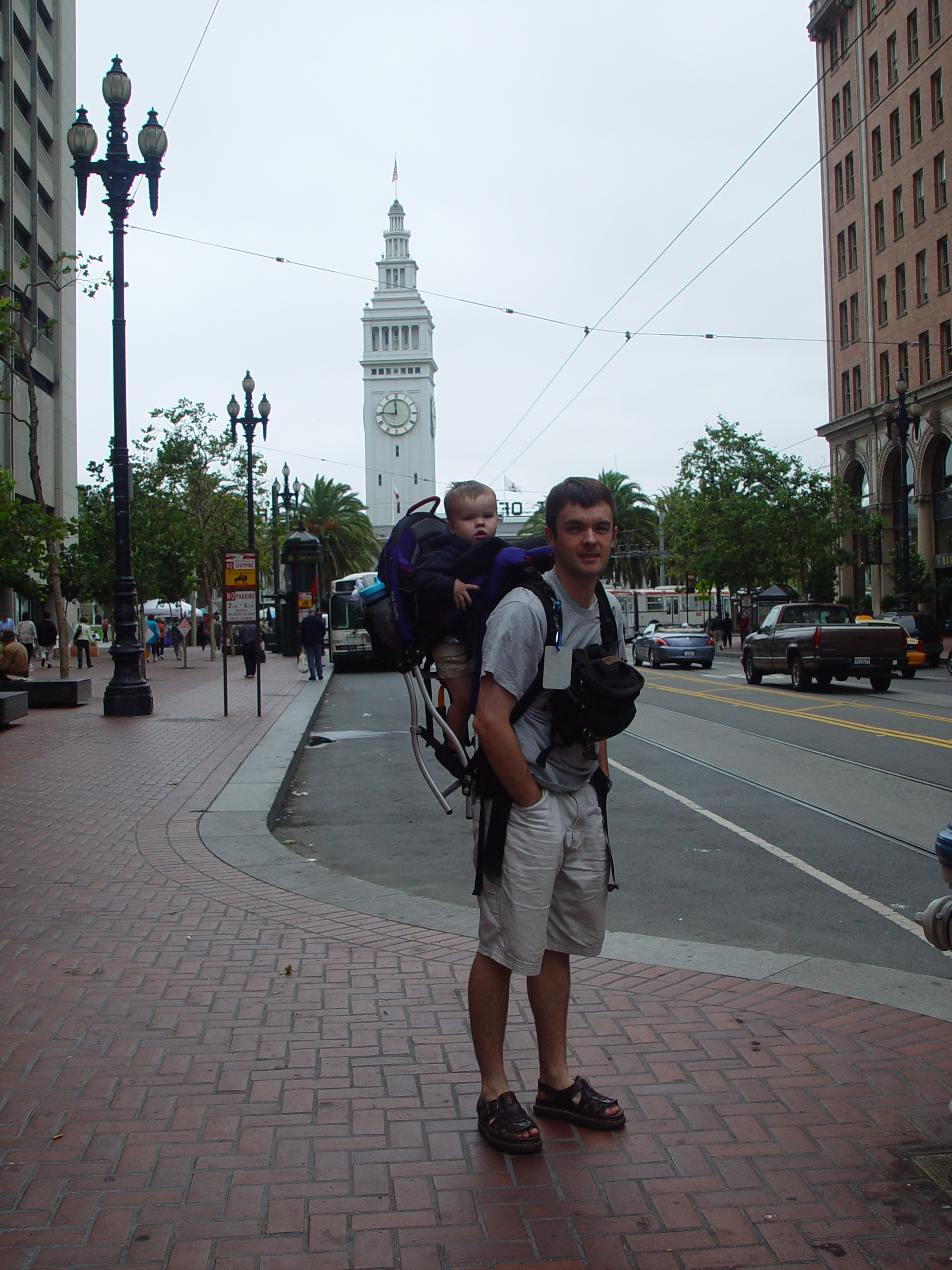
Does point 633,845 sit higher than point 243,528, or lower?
lower

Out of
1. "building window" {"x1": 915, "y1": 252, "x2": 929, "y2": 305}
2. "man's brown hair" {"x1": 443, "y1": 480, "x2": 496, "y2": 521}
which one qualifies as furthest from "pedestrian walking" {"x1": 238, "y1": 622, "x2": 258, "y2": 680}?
"building window" {"x1": 915, "y1": 252, "x2": 929, "y2": 305}

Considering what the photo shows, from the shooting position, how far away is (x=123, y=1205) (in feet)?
10.1

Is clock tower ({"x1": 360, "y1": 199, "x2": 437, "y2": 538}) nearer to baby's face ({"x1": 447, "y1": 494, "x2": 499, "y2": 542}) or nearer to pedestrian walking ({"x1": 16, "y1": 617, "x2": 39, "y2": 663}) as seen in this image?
pedestrian walking ({"x1": 16, "y1": 617, "x2": 39, "y2": 663})

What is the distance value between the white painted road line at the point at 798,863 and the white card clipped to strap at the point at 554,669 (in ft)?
8.30

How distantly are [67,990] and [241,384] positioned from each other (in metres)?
28.1

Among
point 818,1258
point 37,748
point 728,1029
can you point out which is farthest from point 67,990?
point 37,748

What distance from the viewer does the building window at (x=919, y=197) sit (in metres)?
43.2

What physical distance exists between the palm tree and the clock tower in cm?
6379

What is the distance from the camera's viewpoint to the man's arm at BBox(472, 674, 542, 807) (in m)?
3.28

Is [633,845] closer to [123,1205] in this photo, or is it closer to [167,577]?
[123,1205]

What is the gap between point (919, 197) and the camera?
43594 millimetres

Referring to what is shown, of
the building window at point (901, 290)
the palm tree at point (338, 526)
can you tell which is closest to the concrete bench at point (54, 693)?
the building window at point (901, 290)

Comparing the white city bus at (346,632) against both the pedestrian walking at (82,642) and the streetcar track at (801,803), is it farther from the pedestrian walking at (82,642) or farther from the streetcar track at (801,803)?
the streetcar track at (801,803)

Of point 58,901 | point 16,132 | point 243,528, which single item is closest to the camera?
point 58,901
